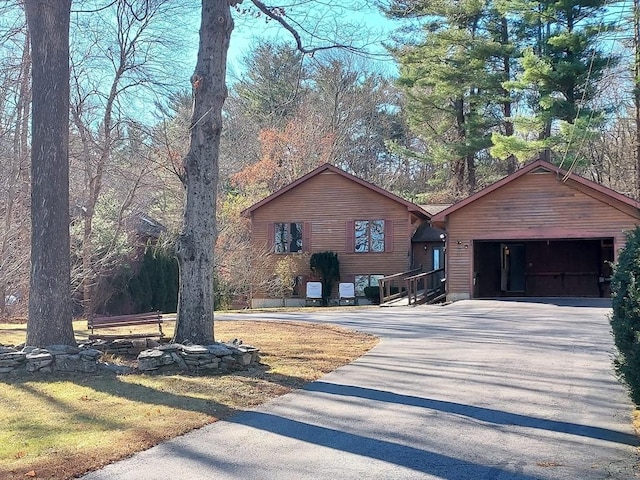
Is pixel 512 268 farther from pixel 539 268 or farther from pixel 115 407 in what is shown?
pixel 115 407

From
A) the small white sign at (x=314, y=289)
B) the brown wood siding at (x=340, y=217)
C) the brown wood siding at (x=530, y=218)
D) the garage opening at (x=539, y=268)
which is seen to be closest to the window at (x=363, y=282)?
the brown wood siding at (x=340, y=217)

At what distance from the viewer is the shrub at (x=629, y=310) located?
5.75 m

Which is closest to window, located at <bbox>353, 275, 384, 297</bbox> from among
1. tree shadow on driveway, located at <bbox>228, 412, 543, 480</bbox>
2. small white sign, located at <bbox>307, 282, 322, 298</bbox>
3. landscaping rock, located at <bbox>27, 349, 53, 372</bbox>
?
small white sign, located at <bbox>307, 282, 322, 298</bbox>

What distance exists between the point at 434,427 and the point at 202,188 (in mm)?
5695

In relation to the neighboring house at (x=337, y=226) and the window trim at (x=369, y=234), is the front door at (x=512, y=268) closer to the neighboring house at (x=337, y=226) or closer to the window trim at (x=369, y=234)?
the neighboring house at (x=337, y=226)

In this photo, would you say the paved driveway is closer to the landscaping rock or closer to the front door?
the landscaping rock

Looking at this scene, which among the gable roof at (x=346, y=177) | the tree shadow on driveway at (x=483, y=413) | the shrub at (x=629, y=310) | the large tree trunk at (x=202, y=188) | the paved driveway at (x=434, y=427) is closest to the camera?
the paved driveway at (x=434, y=427)

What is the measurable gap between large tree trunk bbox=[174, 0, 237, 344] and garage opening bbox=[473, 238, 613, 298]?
55.5ft

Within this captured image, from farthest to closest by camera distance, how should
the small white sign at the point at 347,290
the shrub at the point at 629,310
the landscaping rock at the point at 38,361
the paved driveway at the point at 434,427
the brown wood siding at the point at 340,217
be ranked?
the brown wood siding at the point at 340,217 → the small white sign at the point at 347,290 → the landscaping rock at the point at 38,361 → the shrub at the point at 629,310 → the paved driveway at the point at 434,427

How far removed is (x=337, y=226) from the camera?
1142 inches

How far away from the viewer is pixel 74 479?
5270mm

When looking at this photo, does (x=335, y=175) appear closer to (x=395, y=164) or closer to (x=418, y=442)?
(x=395, y=164)

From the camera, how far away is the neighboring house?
28.5m

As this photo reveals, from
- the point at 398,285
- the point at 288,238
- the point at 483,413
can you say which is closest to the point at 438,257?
the point at 398,285
